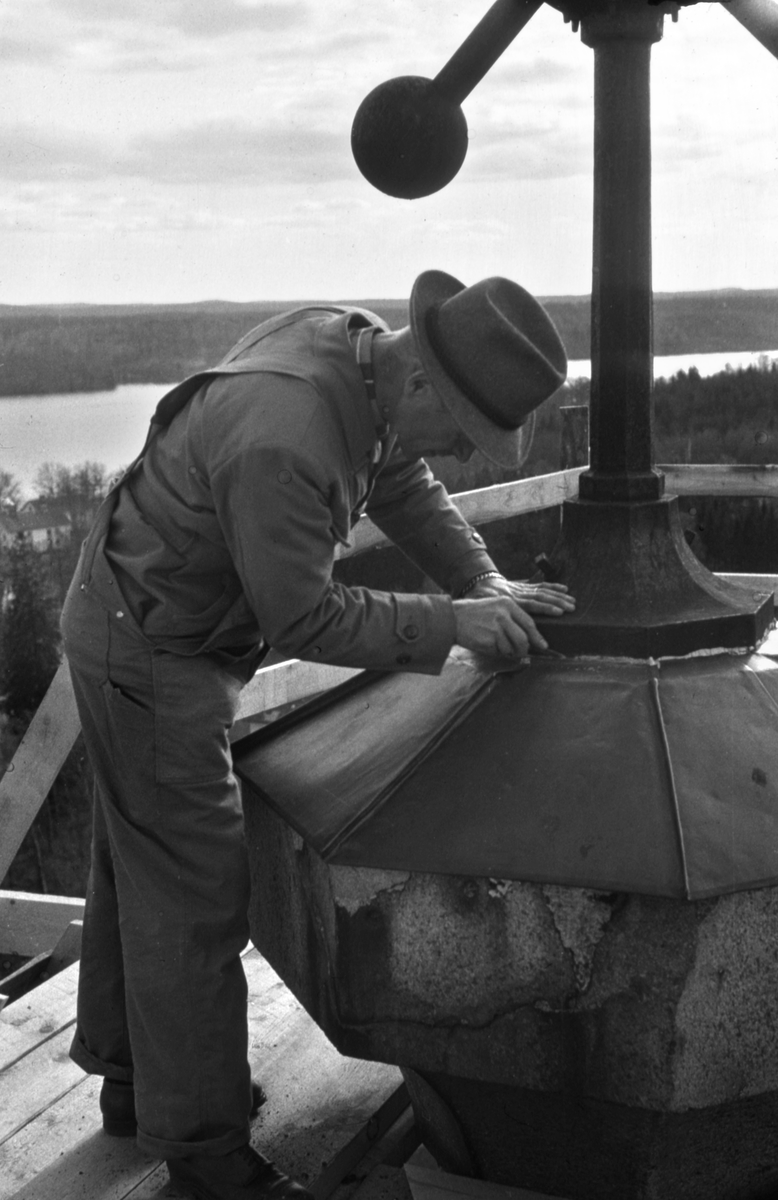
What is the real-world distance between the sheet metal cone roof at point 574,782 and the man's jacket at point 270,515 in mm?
156

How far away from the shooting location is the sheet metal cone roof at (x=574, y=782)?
1.81 metres

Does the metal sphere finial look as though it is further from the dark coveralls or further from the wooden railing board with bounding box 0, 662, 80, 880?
the wooden railing board with bounding box 0, 662, 80, 880

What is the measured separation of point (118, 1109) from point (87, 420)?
607 centimetres

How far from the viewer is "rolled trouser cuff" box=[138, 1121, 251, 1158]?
2.25 meters

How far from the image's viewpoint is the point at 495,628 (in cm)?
208

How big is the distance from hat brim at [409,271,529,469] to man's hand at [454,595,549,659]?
22 cm

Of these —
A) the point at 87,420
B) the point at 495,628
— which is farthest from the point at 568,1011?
the point at 87,420

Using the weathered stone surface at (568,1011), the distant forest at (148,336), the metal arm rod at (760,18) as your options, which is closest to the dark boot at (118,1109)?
the weathered stone surface at (568,1011)

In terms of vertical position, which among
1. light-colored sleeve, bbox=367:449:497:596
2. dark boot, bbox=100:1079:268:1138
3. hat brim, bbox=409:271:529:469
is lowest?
dark boot, bbox=100:1079:268:1138

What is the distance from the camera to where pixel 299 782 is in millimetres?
2273

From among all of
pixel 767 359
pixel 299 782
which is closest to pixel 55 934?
pixel 299 782

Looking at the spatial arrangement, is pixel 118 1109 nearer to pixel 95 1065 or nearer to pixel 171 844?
pixel 95 1065

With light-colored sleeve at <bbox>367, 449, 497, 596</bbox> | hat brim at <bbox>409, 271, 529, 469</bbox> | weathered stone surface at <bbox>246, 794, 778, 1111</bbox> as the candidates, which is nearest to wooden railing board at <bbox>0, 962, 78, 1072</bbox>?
weathered stone surface at <bbox>246, 794, 778, 1111</bbox>

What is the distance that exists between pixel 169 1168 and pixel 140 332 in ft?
A: 19.1
